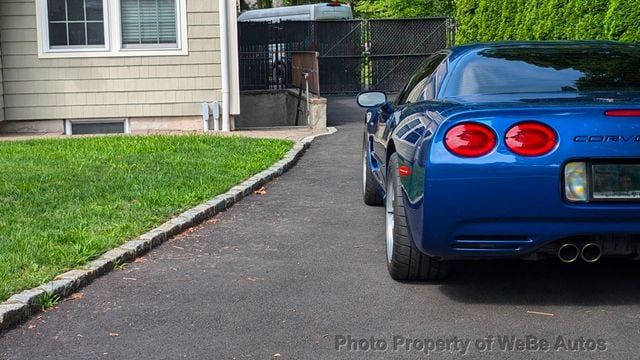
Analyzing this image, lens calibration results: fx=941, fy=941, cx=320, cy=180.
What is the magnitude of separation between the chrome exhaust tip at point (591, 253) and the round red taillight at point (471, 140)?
0.76 metres

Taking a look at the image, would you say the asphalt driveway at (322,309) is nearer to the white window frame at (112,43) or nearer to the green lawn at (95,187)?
the green lawn at (95,187)

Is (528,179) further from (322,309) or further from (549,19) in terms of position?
(549,19)

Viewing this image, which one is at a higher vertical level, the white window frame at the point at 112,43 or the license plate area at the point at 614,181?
the white window frame at the point at 112,43

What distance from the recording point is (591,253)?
4.99m

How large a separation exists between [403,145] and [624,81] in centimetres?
147

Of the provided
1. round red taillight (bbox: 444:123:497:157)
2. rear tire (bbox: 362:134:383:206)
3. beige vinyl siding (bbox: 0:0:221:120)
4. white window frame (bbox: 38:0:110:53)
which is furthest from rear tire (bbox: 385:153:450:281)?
white window frame (bbox: 38:0:110:53)

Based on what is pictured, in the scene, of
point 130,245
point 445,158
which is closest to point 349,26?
point 130,245

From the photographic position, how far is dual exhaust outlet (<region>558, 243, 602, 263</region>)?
4.96 metres

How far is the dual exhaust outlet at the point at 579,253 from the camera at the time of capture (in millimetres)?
4957

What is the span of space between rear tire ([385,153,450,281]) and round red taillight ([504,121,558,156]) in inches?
33.9

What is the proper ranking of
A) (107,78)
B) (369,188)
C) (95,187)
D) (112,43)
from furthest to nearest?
(107,78), (112,43), (95,187), (369,188)

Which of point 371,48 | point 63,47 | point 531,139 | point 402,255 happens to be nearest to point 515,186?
point 531,139

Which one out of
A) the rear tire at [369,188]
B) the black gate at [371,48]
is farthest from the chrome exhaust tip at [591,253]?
the black gate at [371,48]

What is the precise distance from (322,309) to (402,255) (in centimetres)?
64
